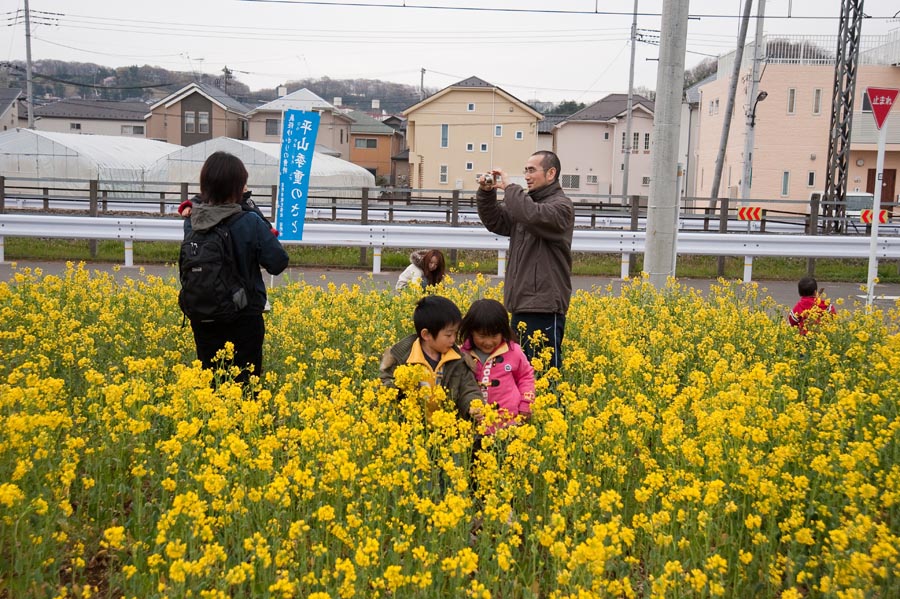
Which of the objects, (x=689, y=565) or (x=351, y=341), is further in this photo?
(x=351, y=341)

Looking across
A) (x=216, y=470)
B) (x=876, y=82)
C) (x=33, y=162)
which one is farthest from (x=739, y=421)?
(x=876, y=82)

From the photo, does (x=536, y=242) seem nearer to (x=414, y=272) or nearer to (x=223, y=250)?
(x=223, y=250)

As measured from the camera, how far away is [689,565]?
3.93 metres

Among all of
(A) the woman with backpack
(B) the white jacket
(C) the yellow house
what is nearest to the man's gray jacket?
(A) the woman with backpack

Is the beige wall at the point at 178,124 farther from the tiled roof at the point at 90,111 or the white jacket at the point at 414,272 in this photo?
the white jacket at the point at 414,272

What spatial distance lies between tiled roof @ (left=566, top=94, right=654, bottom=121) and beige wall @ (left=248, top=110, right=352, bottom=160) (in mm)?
17453

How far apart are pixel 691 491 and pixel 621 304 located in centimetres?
498

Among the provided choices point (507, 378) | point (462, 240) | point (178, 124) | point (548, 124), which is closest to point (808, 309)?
point (507, 378)

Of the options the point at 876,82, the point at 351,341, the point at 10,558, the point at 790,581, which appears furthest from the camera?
the point at 876,82

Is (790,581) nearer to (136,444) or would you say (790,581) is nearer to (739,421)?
(739,421)

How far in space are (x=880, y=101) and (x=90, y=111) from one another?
6332 centimetres

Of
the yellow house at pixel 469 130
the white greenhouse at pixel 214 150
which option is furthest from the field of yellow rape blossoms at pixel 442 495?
the yellow house at pixel 469 130

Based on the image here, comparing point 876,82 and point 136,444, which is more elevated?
point 876,82

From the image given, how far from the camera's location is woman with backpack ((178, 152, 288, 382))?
5301 millimetres
